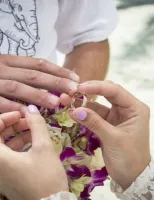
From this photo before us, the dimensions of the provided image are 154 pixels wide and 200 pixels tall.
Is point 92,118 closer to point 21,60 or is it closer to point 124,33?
point 21,60

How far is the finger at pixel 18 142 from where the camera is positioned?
0.73m

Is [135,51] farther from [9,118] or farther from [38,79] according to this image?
[9,118]

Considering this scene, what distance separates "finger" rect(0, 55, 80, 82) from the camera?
2.76 ft

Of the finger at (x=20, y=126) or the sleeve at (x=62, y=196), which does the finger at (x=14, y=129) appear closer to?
the finger at (x=20, y=126)

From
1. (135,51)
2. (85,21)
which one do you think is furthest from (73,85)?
(135,51)

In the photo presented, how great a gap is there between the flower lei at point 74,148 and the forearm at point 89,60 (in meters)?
0.38

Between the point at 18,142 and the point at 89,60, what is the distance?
1.57ft

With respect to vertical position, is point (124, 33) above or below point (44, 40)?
below

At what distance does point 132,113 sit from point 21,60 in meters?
0.23

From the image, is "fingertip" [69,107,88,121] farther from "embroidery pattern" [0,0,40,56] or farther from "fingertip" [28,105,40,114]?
"embroidery pattern" [0,0,40,56]

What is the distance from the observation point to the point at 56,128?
736mm

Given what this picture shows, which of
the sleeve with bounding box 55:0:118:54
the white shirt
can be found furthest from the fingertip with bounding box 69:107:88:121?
the sleeve with bounding box 55:0:118:54

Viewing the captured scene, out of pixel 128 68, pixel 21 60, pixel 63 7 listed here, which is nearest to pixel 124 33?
pixel 128 68

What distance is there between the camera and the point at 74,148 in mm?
750
